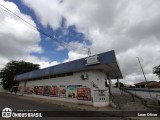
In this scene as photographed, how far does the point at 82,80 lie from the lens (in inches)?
752

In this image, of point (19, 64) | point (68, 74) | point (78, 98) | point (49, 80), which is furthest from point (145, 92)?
point (19, 64)

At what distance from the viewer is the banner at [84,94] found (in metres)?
17.9

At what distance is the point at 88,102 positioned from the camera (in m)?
17.7

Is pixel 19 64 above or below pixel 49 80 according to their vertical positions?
above

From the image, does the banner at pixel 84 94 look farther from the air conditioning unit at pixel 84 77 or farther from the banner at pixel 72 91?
the air conditioning unit at pixel 84 77

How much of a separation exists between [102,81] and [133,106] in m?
5.28

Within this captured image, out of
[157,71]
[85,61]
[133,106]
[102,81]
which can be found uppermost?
[157,71]

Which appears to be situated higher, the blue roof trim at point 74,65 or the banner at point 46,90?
the blue roof trim at point 74,65

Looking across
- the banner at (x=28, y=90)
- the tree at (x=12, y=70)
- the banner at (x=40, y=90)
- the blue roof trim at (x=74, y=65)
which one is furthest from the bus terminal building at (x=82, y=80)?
the tree at (x=12, y=70)

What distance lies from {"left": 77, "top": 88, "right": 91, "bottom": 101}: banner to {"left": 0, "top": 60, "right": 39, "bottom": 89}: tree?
Answer: 3295cm

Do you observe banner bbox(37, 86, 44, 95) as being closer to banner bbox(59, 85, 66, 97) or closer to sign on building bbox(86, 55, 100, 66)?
banner bbox(59, 85, 66, 97)

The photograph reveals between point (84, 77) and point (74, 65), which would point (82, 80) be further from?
point (74, 65)

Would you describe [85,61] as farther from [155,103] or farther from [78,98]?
[155,103]

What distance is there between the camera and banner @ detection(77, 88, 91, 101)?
704 inches
